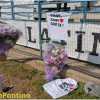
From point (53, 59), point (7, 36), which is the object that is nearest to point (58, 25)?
point (53, 59)

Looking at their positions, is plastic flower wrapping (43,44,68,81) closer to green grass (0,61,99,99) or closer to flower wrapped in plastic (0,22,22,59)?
green grass (0,61,99,99)

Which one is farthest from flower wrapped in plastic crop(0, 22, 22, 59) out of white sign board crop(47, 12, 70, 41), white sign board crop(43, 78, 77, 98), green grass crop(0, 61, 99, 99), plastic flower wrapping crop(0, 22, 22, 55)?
white sign board crop(43, 78, 77, 98)

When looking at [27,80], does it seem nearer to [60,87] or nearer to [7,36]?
[60,87]

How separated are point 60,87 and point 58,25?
48.8 inches

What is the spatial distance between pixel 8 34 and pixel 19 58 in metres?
1.06

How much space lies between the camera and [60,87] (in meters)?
5.98

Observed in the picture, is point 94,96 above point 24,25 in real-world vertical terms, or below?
below

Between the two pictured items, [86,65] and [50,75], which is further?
[86,65]

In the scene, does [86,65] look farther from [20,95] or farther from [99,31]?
[20,95]

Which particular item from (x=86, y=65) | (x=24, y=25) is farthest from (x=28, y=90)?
(x=24, y=25)

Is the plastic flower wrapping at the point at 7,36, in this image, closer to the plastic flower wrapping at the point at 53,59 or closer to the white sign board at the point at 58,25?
the white sign board at the point at 58,25

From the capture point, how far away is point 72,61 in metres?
7.73

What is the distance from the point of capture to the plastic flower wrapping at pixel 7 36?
7401mm

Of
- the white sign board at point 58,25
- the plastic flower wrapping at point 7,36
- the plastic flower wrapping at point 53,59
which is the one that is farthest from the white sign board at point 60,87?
the plastic flower wrapping at point 7,36
